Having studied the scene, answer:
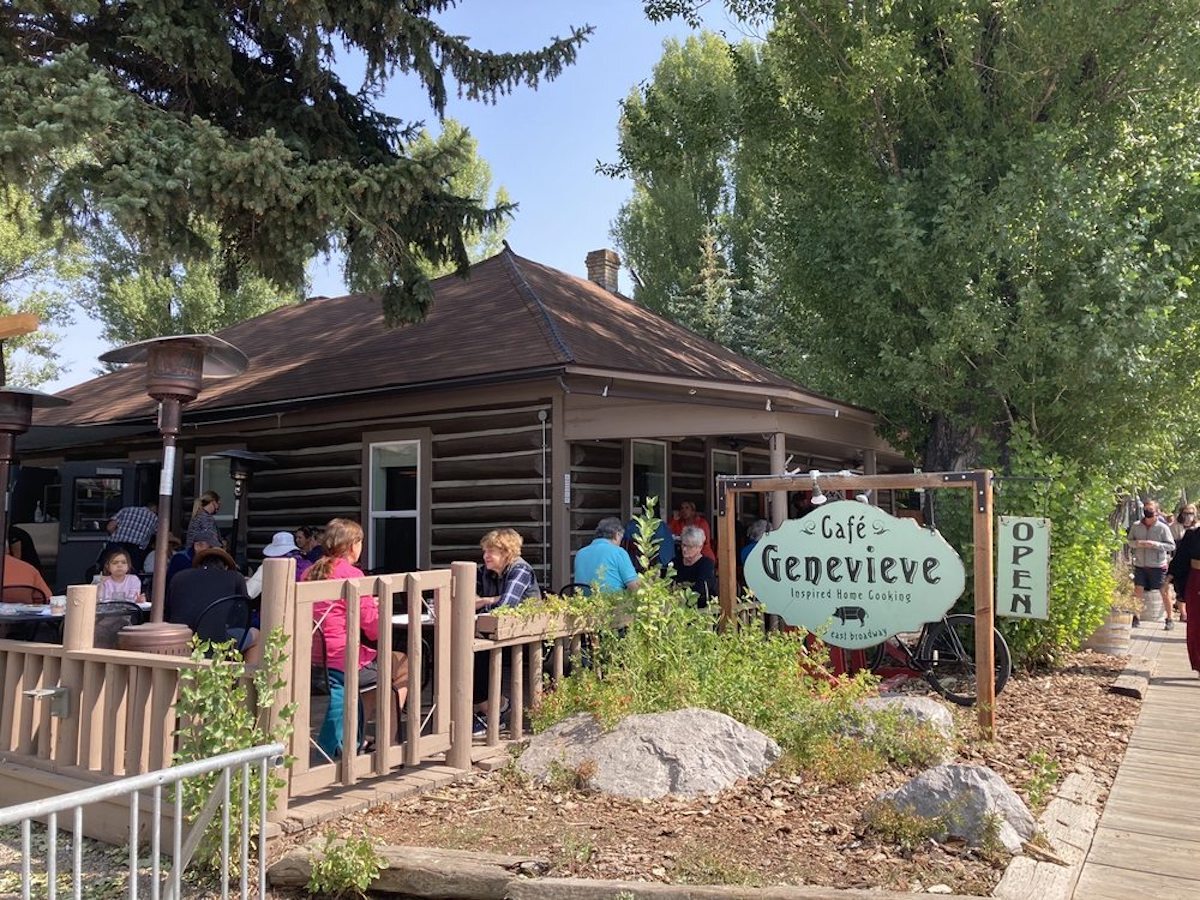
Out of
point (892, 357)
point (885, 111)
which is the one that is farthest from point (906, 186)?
point (892, 357)

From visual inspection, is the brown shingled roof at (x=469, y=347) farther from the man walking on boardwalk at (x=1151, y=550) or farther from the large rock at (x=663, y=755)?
the man walking on boardwalk at (x=1151, y=550)

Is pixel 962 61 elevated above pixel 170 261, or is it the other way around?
pixel 962 61

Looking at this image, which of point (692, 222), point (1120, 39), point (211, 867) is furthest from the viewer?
point (692, 222)

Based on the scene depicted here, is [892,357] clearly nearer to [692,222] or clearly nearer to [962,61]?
[962,61]

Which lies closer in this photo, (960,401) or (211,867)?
(211,867)

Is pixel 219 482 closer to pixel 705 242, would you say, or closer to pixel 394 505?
pixel 394 505

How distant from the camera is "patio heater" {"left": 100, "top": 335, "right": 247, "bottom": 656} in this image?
203 inches

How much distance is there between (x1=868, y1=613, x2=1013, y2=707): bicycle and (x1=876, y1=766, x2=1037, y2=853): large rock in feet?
9.06

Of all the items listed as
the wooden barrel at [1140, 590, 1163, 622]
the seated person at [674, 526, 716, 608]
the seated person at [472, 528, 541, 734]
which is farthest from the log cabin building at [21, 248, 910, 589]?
the wooden barrel at [1140, 590, 1163, 622]

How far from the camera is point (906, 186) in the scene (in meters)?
9.81

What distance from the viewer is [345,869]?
3658 mm

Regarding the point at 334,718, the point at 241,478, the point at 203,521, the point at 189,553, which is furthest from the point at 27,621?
the point at 241,478

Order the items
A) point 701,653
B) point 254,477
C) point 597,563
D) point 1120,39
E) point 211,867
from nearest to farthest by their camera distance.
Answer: point 211,867
point 701,653
point 597,563
point 1120,39
point 254,477

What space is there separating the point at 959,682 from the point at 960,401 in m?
3.65
